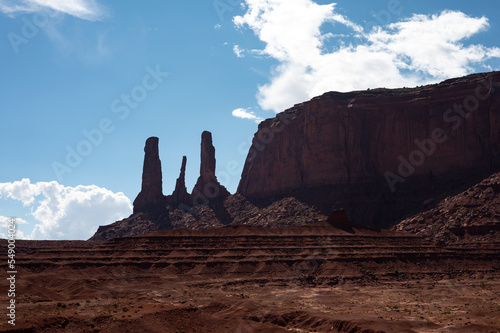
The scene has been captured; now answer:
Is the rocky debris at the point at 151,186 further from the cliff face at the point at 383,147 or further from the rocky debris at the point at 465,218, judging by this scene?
the rocky debris at the point at 465,218

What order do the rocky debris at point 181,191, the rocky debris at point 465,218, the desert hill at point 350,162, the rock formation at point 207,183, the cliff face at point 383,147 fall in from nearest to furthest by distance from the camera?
the rocky debris at point 465,218 → the cliff face at point 383,147 → the desert hill at point 350,162 → the rock formation at point 207,183 → the rocky debris at point 181,191

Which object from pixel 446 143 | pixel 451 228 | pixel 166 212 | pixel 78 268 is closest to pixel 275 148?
pixel 166 212

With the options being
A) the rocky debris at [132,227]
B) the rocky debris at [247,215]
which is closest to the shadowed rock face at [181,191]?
the rocky debris at [247,215]

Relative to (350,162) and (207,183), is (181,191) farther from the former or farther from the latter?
(350,162)

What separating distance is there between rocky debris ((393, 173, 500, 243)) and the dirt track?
171 inches

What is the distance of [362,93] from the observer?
130 m

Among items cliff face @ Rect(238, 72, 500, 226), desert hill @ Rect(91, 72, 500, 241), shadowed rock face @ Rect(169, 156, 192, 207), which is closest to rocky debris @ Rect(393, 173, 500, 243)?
desert hill @ Rect(91, 72, 500, 241)

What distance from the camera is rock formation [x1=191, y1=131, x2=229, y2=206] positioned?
14362 centimetres

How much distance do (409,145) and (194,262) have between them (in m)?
62.3

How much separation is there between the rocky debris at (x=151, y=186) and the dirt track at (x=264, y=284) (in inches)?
2443

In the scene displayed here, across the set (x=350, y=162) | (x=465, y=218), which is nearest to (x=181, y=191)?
(x=350, y=162)

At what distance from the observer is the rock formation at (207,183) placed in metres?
144

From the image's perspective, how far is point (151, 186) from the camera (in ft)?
493

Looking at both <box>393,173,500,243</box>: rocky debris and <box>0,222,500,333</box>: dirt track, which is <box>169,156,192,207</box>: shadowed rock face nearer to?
<box>0,222,500,333</box>: dirt track
